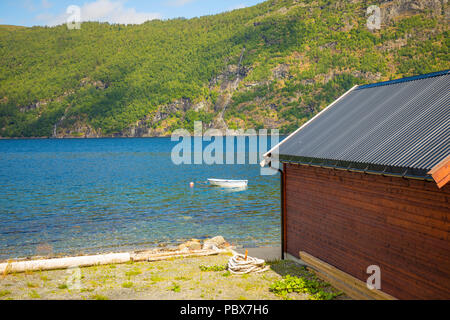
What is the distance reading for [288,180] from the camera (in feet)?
51.4

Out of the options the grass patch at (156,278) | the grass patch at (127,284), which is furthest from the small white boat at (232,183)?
the grass patch at (127,284)

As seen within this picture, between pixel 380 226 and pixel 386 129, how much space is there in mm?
2850

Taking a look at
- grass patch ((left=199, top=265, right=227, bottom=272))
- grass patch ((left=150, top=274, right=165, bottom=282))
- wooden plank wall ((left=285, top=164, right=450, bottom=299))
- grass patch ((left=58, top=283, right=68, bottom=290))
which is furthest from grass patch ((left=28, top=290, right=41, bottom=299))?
wooden plank wall ((left=285, top=164, right=450, bottom=299))

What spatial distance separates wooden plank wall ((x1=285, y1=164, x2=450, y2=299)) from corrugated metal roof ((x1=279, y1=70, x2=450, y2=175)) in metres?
0.58

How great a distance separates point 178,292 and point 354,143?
681 centimetres

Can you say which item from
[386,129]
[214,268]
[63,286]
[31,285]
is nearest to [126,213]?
[214,268]

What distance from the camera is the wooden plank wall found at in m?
9.21

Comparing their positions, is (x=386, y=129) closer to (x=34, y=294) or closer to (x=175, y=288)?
(x=175, y=288)

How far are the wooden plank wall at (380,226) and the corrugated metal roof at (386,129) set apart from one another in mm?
576

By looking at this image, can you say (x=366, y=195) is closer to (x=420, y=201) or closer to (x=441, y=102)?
(x=420, y=201)

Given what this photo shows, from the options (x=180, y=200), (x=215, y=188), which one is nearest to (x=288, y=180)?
(x=180, y=200)

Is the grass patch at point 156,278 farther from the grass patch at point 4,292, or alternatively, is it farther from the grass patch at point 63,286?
the grass patch at point 4,292

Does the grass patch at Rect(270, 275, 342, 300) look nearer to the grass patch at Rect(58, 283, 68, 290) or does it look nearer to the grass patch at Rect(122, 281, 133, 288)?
the grass patch at Rect(122, 281, 133, 288)
